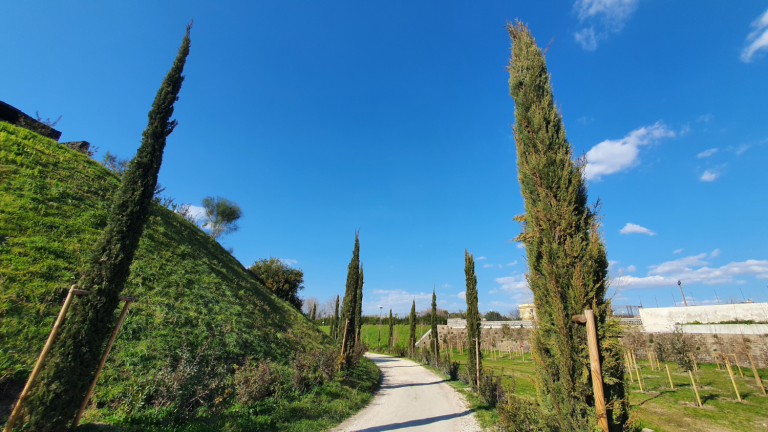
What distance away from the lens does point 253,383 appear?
6.72 meters

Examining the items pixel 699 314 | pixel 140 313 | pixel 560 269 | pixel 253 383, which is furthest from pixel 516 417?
pixel 699 314

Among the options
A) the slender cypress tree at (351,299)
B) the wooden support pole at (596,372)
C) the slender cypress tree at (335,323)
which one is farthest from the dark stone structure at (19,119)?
the slender cypress tree at (335,323)

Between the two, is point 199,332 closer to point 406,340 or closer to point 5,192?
point 5,192

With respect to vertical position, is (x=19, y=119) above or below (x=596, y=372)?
above

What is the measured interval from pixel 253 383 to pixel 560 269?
7164mm

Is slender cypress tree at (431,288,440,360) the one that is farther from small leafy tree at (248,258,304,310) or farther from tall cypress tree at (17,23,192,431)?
tall cypress tree at (17,23,192,431)

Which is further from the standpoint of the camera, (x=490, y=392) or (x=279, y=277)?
(x=279, y=277)

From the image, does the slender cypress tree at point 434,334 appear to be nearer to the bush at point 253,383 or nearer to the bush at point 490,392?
the bush at point 490,392

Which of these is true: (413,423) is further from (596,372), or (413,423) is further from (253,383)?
(596,372)

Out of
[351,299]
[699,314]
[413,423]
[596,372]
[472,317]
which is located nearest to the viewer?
[596,372]

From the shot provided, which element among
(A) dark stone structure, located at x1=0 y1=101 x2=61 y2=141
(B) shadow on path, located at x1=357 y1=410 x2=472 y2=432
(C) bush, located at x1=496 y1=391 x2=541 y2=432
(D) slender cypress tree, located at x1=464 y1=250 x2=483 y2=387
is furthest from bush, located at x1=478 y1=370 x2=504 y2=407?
(A) dark stone structure, located at x1=0 y1=101 x2=61 y2=141

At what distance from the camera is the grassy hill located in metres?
5.25

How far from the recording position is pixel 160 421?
4.88 meters

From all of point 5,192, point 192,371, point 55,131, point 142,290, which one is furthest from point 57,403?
→ point 55,131
